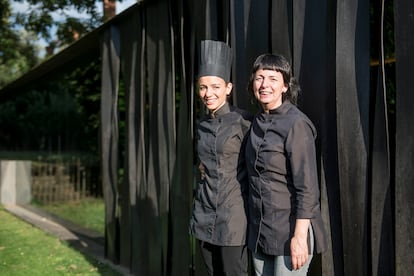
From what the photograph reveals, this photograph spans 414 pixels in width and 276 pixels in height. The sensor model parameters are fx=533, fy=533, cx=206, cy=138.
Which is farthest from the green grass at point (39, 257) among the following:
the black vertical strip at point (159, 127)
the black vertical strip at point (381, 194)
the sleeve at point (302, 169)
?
the sleeve at point (302, 169)

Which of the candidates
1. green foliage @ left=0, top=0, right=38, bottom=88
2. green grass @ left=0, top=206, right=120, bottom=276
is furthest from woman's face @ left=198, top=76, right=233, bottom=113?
green foliage @ left=0, top=0, right=38, bottom=88

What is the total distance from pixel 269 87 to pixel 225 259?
99 cm

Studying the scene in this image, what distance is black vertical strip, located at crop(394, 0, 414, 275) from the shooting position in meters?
2.44

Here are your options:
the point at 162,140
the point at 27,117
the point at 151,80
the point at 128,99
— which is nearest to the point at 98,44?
the point at 128,99

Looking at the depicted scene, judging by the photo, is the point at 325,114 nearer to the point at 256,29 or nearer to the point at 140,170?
the point at 256,29

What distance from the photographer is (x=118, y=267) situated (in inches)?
226

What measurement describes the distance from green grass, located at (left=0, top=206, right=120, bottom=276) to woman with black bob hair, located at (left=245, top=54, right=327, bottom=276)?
10.9ft

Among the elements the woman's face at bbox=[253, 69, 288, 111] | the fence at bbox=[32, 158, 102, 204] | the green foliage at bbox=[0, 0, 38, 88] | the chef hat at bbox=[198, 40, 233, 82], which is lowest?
the fence at bbox=[32, 158, 102, 204]

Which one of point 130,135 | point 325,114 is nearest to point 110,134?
point 130,135

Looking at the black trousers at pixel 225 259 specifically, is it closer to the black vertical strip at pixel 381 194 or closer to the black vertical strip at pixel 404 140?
the black vertical strip at pixel 381 194

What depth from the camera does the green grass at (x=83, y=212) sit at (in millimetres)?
9039

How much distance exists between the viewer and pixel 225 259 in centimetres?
289

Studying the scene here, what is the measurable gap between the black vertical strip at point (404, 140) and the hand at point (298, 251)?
0.46 m

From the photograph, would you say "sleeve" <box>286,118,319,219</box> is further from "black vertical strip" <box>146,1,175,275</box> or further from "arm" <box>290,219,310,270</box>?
"black vertical strip" <box>146,1,175,275</box>
